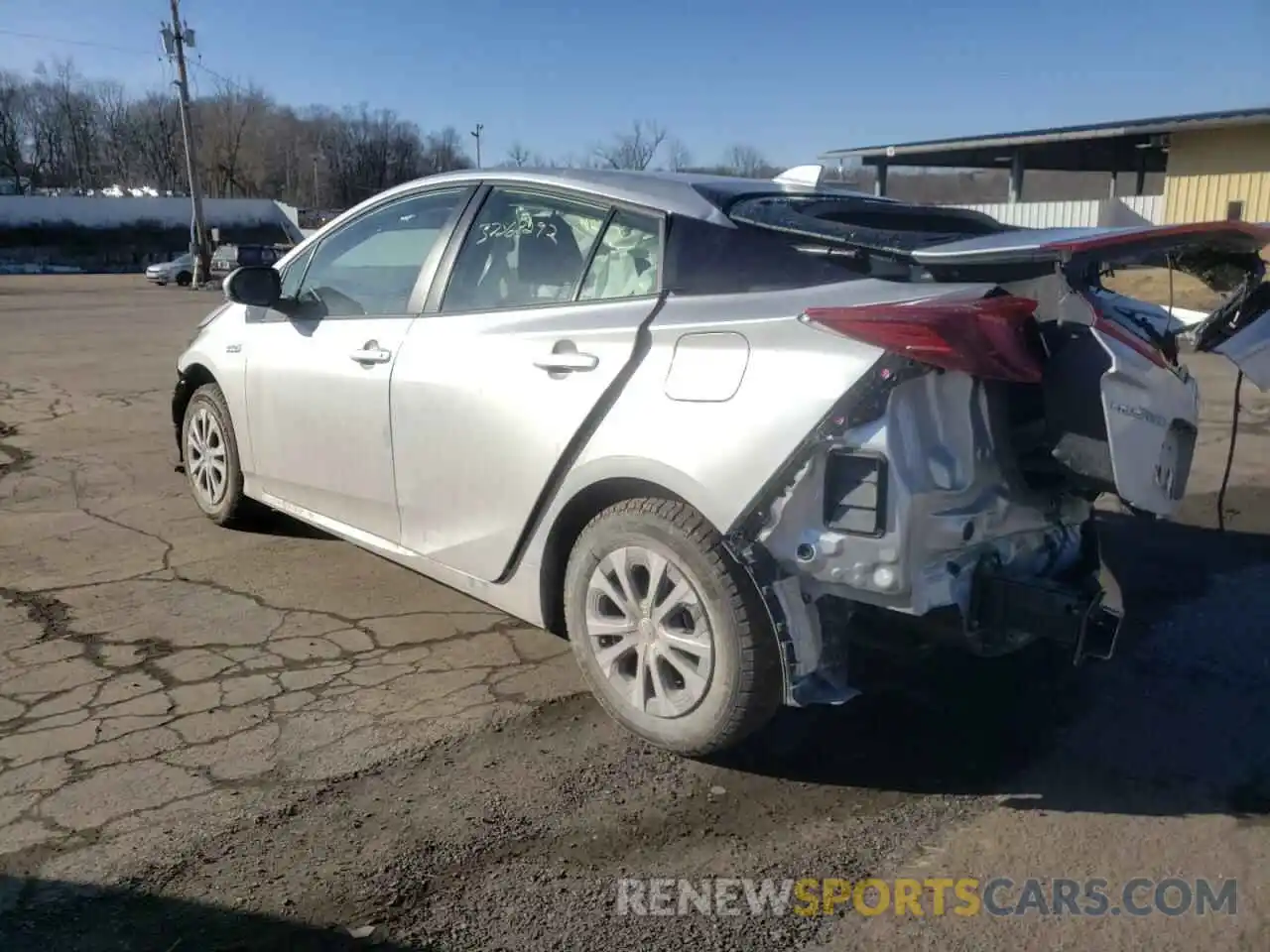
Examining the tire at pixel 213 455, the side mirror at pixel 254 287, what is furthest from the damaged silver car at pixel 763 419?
the tire at pixel 213 455

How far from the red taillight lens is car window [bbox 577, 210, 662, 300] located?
2.38 ft

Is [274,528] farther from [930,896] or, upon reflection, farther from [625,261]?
[930,896]

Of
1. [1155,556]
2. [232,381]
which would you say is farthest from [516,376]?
[1155,556]

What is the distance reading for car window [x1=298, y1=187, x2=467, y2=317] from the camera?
14.2 feet

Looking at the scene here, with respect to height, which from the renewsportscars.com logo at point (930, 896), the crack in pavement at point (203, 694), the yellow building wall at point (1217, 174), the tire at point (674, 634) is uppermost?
the yellow building wall at point (1217, 174)

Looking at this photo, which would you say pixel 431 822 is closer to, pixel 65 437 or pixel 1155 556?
pixel 1155 556

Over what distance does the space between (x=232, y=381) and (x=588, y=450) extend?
104 inches

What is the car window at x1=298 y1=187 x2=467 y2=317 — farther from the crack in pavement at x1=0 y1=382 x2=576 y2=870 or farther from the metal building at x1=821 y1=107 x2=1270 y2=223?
the metal building at x1=821 y1=107 x2=1270 y2=223

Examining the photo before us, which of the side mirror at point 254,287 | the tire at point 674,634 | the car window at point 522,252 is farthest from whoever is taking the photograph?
the side mirror at point 254,287

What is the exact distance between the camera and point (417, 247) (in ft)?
14.2

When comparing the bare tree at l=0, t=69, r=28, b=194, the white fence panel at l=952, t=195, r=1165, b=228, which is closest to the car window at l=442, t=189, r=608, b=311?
the white fence panel at l=952, t=195, r=1165, b=228

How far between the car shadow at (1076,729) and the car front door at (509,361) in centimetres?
117

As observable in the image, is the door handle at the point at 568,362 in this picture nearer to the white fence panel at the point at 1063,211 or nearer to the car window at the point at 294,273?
the car window at the point at 294,273

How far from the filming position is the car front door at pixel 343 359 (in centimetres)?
425
